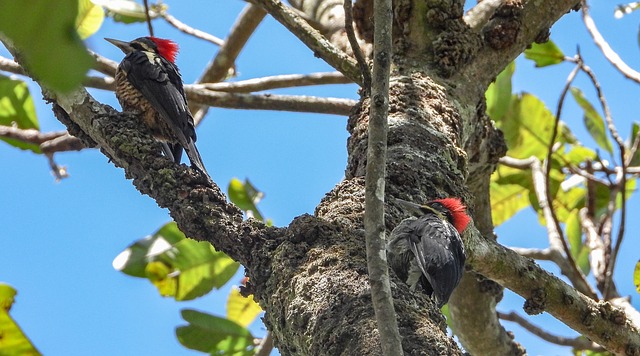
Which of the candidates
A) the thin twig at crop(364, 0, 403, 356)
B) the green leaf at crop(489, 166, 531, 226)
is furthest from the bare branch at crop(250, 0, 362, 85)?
the green leaf at crop(489, 166, 531, 226)

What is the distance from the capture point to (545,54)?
16.1 ft

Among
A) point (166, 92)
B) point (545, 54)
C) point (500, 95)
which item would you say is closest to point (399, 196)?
point (166, 92)

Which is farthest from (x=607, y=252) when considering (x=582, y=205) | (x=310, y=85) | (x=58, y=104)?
(x=58, y=104)

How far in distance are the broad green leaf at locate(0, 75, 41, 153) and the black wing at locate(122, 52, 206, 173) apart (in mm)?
551

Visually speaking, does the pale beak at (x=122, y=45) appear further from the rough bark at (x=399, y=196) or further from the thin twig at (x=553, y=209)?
the thin twig at (x=553, y=209)

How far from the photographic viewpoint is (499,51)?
11.1 ft

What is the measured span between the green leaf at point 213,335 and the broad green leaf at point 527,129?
90.0 inches

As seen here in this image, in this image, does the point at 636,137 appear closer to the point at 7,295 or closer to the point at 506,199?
the point at 506,199

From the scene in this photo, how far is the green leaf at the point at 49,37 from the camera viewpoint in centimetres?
50

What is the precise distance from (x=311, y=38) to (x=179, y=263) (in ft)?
5.37

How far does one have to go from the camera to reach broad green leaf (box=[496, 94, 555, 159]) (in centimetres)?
529

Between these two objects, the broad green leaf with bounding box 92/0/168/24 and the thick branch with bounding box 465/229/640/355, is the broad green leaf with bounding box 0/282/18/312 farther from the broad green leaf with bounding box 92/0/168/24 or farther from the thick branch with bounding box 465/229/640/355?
the broad green leaf with bounding box 92/0/168/24

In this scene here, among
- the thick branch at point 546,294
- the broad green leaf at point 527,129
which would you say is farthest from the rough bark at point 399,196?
the broad green leaf at point 527,129

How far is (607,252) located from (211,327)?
206 cm
